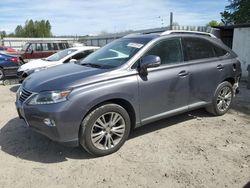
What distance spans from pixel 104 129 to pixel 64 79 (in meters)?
0.92

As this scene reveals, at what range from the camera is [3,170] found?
11.9 ft

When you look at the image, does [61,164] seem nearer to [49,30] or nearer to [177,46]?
[177,46]

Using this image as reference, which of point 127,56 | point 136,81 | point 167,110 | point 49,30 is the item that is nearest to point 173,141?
point 167,110

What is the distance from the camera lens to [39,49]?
14352 millimetres

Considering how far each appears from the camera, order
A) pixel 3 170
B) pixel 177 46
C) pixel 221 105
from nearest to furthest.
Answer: pixel 3 170 → pixel 177 46 → pixel 221 105

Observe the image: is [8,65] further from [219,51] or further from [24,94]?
[219,51]

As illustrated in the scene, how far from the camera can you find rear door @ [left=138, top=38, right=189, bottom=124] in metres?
4.25

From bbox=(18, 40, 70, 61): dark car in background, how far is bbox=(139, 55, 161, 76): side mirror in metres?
10.8

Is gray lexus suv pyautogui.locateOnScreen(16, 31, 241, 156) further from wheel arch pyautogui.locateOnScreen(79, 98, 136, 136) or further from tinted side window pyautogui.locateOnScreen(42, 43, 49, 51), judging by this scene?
tinted side window pyautogui.locateOnScreen(42, 43, 49, 51)

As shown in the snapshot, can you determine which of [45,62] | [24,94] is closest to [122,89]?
[24,94]

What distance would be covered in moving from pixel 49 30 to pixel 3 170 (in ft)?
211

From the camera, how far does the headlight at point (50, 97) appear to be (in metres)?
3.57

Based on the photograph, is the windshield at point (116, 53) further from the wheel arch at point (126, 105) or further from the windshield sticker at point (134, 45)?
the wheel arch at point (126, 105)

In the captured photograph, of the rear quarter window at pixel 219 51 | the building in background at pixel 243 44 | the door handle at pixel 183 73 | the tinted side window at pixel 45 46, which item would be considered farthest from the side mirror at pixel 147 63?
the tinted side window at pixel 45 46
